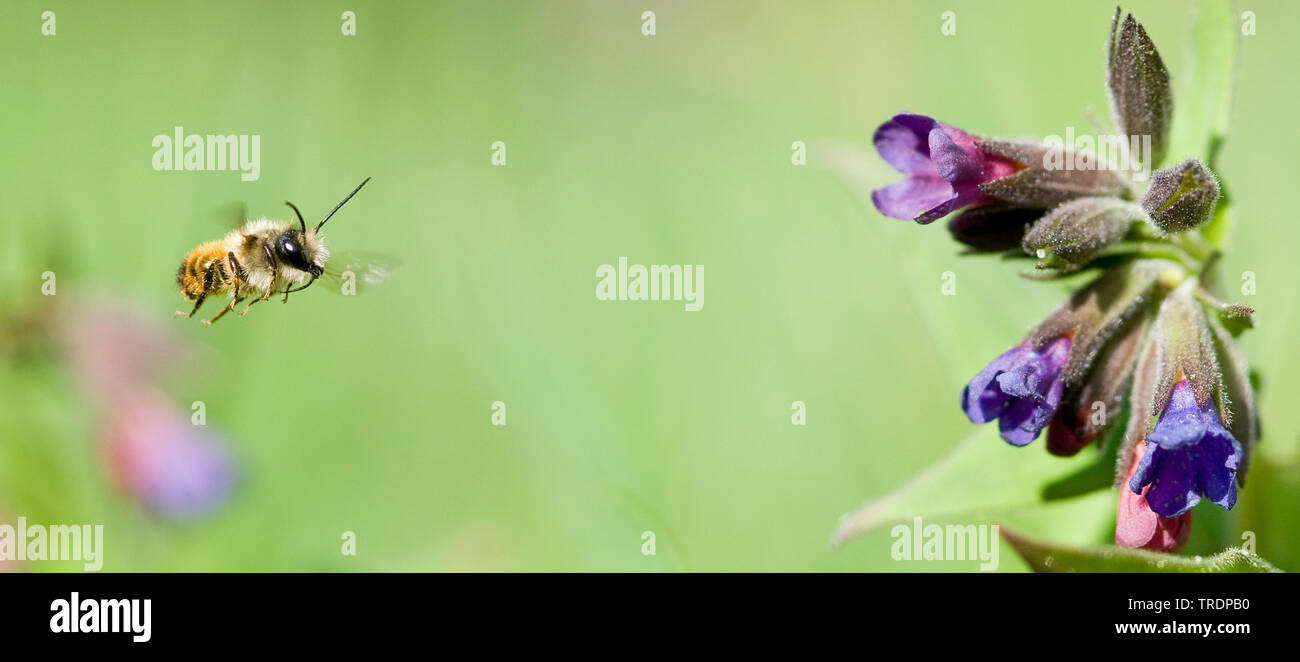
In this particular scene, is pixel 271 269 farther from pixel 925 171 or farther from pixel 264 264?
pixel 925 171

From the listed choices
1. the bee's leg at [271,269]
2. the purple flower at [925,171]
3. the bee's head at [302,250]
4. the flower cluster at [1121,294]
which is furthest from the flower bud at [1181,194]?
the bee's leg at [271,269]

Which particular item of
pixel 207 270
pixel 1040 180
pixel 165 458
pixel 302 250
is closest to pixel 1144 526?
pixel 1040 180

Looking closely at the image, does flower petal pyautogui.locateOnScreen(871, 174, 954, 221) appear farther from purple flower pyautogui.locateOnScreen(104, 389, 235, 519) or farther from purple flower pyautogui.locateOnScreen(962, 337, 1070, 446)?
purple flower pyautogui.locateOnScreen(104, 389, 235, 519)

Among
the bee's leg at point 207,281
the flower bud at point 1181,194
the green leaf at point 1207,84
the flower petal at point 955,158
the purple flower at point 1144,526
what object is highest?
the green leaf at point 1207,84

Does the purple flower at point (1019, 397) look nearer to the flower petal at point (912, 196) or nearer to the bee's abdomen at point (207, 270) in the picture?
the flower petal at point (912, 196)

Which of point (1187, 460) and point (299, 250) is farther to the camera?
point (299, 250)
